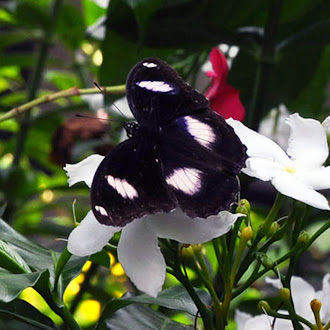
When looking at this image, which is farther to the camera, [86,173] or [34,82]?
[34,82]

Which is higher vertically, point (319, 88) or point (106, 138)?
point (319, 88)

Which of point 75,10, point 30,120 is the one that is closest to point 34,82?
point 30,120

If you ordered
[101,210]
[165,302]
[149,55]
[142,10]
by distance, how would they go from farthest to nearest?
[149,55], [142,10], [165,302], [101,210]

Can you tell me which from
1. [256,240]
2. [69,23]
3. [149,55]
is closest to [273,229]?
[256,240]

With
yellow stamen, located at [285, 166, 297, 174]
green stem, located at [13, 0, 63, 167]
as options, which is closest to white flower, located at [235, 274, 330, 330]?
yellow stamen, located at [285, 166, 297, 174]

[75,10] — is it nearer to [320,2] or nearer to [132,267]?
[320,2]

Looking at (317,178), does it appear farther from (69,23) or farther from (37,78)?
(69,23)

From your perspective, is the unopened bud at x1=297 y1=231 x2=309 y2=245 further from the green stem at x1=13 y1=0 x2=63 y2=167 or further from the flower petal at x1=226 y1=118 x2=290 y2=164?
the green stem at x1=13 y1=0 x2=63 y2=167
